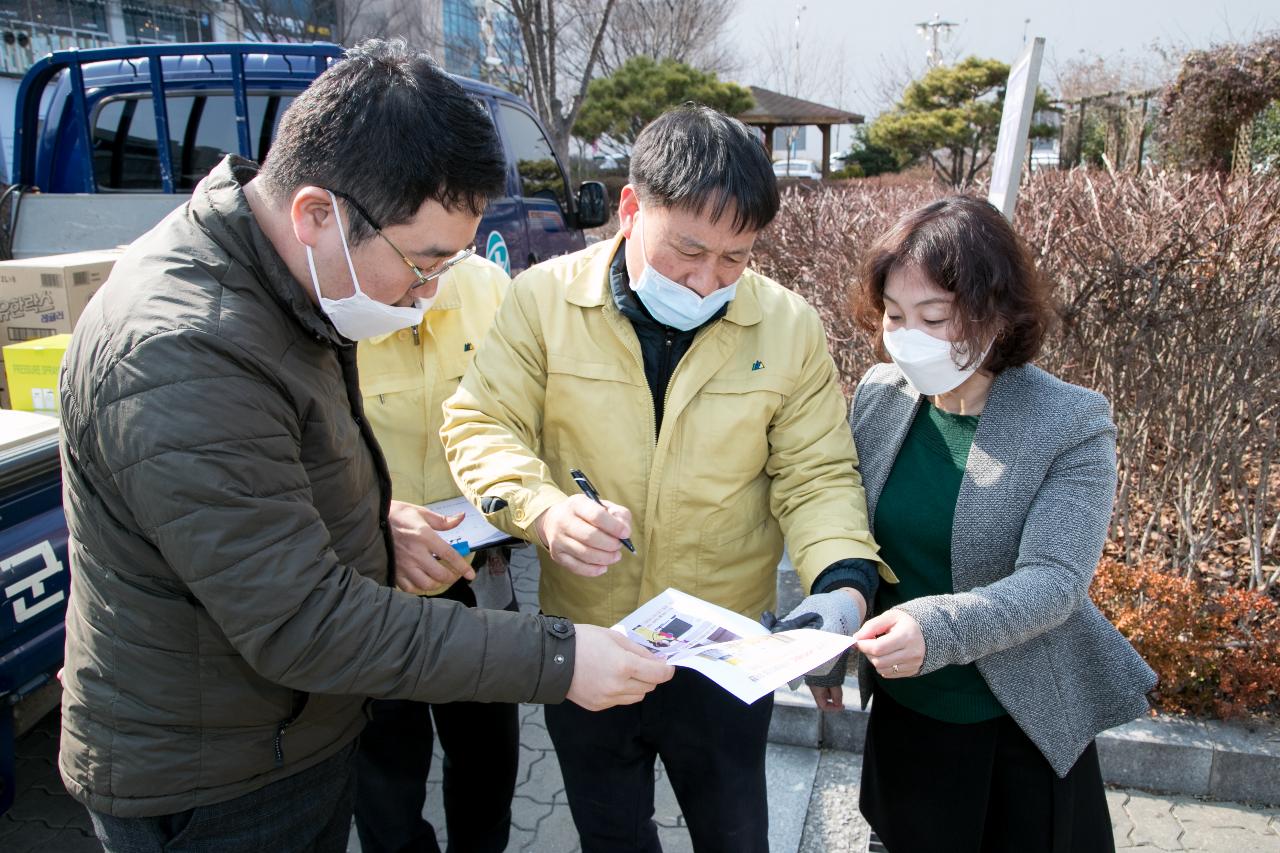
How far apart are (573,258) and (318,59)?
3261 mm

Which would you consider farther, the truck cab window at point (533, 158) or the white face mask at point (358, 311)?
the truck cab window at point (533, 158)

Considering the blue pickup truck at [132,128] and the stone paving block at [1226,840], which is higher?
the blue pickup truck at [132,128]

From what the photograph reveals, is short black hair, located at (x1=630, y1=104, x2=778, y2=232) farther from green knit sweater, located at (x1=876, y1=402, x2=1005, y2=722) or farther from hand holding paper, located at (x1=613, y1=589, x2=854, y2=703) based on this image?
hand holding paper, located at (x1=613, y1=589, x2=854, y2=703)

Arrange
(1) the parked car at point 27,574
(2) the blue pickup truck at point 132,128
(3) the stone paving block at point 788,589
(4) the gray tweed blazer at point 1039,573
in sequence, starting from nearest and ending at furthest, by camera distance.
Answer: (4) the gray tweed blazer at point 1039,573, (1) the parked car at point 27,574, (3) the stone paving block at point 788,589, (2) the blue pickup truck at point 132,128

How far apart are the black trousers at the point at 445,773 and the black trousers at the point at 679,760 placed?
389mm

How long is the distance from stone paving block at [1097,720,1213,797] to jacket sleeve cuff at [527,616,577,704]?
2.11 metres

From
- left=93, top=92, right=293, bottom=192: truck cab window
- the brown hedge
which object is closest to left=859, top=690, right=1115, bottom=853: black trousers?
the brown hedge

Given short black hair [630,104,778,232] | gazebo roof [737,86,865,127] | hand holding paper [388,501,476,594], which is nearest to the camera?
short black hair [630,104,778,232]

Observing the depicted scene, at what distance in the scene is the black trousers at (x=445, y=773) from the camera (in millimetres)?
2271

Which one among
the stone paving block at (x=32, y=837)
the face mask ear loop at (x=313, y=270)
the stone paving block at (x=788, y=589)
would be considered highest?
the face mask ear loop at (x=313, y=270)

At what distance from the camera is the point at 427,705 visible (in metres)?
2.35

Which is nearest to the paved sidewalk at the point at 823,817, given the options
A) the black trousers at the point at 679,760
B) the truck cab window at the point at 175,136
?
the black trousers at the point at 679,760

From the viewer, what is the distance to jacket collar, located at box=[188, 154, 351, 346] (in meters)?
1.37

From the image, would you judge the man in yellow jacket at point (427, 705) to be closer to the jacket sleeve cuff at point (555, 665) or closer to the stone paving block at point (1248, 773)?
the jacket sleeve cuff at point (555, 665)
